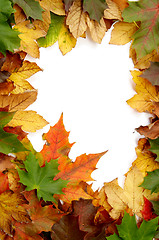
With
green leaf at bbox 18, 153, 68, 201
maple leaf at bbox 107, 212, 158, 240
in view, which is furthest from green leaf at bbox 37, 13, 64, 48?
maple leaf at bbox 107, 212, 158, 240

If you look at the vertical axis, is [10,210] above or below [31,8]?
below

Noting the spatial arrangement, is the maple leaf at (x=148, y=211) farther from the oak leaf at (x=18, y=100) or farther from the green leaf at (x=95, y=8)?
the green leaf at (x=95, y=8)

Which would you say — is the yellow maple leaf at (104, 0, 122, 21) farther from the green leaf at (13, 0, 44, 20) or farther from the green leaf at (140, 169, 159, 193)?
the green leaf at (140, 169, 159, 193)

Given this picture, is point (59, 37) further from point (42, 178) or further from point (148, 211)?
point (148, 211)

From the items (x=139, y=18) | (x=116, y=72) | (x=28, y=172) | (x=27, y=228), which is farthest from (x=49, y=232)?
(x=139, y=18)

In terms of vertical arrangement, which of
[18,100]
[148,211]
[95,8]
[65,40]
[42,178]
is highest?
[95,8]

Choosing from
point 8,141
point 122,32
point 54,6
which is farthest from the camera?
point 122,32

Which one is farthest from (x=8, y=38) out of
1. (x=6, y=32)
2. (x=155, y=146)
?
(x=155, y=146)
